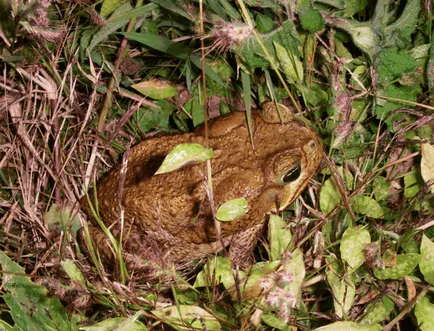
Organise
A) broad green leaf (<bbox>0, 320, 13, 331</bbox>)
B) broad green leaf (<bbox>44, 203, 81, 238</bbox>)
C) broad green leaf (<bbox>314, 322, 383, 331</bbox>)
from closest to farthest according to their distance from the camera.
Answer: broad green leaf (<bbox>314, 322, 383, 331</bbox>), broad green leaf (<bbox>0, 320, 13, 331</bbox>), broad green leaf (<bbox>44, 203, 81, 238</bbox>)

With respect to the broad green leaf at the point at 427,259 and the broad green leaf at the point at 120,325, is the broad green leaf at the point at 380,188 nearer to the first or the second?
the broad green leaf at the point at 427,259

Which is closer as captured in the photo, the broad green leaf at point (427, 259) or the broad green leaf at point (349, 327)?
the broad green leaf at point (349, 327)

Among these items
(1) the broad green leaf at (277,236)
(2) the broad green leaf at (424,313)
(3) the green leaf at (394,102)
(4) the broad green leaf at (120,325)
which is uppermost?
(3) the green leaf at (394,102)

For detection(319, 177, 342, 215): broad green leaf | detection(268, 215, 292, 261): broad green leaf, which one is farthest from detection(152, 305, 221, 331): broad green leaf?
detection(319, 177, 342, 215): broad green leaf

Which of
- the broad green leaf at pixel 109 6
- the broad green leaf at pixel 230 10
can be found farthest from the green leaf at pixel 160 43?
the broad green leaf at pixel 230 10

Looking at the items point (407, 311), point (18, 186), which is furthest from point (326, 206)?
point (18, 186)

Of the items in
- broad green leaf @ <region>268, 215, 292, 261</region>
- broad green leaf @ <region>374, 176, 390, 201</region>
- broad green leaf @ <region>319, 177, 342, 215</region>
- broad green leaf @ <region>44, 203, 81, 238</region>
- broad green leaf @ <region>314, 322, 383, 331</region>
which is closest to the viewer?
broad green leaf @ <region>314, 322, 383, 331</region>

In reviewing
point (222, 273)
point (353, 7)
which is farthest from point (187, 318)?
point (353, 7)

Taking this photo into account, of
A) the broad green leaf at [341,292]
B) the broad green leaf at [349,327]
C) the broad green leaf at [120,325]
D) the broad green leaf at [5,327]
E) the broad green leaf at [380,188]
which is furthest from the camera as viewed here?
the broad green leaf at [380,188]

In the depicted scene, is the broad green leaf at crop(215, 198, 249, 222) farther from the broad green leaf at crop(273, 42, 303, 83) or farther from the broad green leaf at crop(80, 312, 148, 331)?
the broad green leaf at crop(273, 42, 303, 83)
